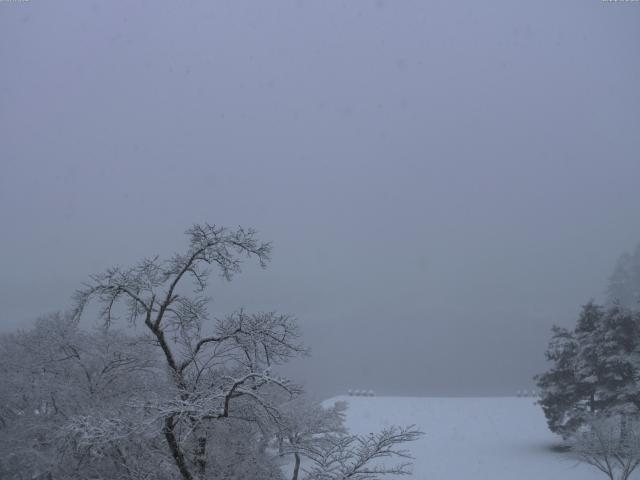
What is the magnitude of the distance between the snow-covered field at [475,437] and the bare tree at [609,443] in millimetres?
1283

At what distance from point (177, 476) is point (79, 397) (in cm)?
659

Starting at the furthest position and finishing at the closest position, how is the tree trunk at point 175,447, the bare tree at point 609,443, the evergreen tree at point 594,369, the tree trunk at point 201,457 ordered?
the evergreen tree at point 594,369 → the bare tree at point 609,443 → the tree trunk at point 201,457 → the tree trunk at point 175,447

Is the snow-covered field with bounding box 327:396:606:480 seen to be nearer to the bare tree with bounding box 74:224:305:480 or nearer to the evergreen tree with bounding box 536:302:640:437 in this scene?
the evergreen tree with bounding box 536:302:640:437

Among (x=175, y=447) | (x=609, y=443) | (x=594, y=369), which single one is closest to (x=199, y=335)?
(x=175, y=447)

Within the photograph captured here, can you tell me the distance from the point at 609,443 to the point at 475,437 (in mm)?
11881

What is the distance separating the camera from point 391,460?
25.4 meters

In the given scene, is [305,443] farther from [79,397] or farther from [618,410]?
[618,410]

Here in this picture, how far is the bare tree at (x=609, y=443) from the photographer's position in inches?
674

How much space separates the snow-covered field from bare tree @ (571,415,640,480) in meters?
1.28

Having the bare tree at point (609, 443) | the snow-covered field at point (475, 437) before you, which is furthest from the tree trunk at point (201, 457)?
the snow-covered field at point (475, 437)

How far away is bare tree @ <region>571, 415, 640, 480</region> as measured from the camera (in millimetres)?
17125

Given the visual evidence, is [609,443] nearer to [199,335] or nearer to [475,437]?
[475,437]

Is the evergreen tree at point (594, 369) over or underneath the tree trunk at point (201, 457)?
over

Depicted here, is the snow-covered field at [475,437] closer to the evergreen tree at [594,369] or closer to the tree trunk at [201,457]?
the evergreen tree at [594,369]
